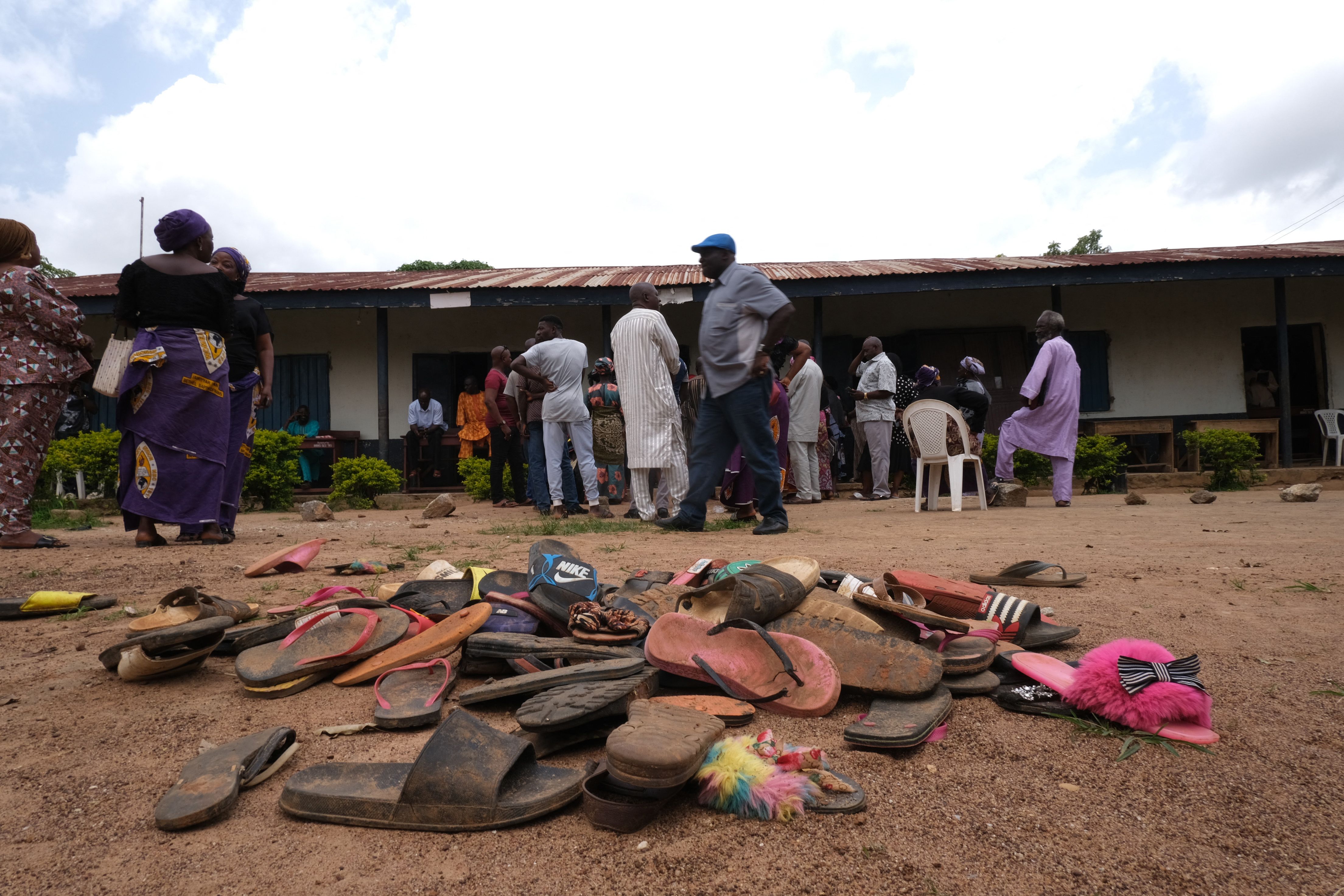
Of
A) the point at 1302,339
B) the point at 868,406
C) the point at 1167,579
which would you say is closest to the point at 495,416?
the point at 868,406

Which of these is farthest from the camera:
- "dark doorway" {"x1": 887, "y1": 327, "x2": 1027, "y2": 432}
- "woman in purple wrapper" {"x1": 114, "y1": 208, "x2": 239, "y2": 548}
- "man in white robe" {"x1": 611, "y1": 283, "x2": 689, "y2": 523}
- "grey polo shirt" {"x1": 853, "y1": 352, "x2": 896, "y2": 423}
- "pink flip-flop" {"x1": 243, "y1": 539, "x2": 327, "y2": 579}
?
"dark doorway" {"x1": 887, "y1": 327, "x2": 1027, "y2": 432}

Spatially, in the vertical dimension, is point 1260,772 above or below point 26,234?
below

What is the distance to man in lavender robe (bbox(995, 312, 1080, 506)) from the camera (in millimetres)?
6816

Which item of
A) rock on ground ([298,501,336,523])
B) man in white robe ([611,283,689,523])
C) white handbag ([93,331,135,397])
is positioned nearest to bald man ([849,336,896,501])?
man in white robe ([611,283,689,523])

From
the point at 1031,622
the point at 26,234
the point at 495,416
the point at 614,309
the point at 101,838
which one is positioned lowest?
the point at 101,838

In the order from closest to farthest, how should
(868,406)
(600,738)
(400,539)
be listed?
(600,738)
(400,539)
(868,406)

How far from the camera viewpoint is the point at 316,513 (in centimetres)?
690

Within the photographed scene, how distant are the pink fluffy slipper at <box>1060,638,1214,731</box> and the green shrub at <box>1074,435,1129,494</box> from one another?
802 cm

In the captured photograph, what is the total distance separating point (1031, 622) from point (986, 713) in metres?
0.56

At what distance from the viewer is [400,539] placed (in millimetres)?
4781

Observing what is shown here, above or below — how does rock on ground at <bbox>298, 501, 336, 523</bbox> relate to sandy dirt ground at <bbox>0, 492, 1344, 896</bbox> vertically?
above

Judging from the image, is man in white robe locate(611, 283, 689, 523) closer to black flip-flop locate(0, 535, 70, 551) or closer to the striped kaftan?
the striped kaftan

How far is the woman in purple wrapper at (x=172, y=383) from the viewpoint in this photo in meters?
4.10

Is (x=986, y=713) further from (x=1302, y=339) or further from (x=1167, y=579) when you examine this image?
(x=1302, y=339)
